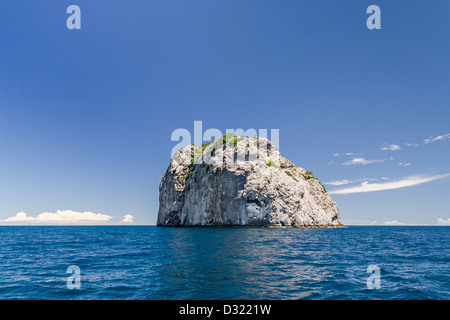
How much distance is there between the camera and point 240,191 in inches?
3162

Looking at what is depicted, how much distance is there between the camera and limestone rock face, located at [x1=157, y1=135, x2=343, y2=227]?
78669mm

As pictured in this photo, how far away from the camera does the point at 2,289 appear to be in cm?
1268

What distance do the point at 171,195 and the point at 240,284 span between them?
91516 millimetres

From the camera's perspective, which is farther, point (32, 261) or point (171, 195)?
point (171, 195)

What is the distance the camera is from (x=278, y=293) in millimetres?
11148

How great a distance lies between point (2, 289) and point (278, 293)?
575 inches

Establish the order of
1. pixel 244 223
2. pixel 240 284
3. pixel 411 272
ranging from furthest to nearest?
pixel 244 223
pixel 411 272
pixel 240 284

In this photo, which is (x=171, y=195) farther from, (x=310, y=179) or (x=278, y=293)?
(x=278, y=293)

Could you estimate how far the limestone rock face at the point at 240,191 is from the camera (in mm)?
78669
